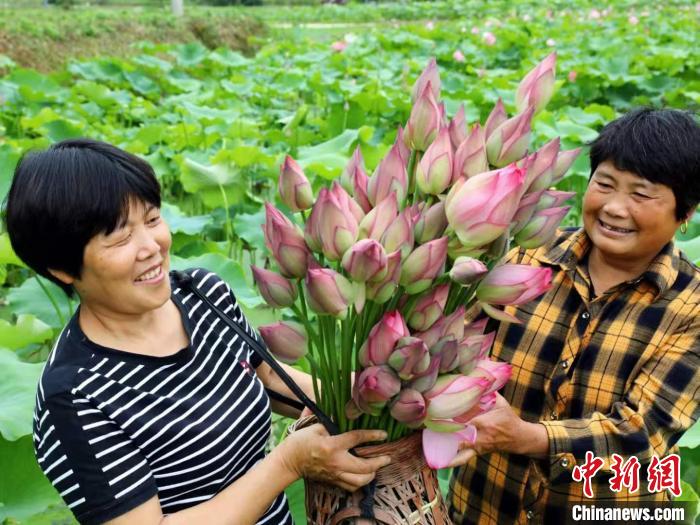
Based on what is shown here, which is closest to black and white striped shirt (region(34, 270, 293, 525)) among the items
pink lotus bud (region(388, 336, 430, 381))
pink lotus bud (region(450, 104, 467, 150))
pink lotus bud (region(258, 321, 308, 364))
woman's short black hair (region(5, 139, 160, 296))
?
woman's short black hair (region(5, 139, 160, 296))

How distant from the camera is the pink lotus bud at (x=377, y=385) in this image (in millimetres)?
739

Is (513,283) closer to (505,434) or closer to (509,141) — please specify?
(509,141)

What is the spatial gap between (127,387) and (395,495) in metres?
0.36

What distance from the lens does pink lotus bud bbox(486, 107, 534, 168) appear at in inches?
30.0

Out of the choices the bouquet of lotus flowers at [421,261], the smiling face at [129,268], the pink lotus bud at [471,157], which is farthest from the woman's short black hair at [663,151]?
the smiling face at [129,268]

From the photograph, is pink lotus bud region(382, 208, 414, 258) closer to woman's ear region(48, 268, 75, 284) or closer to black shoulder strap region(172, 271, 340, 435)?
black shoulder strap region(172, 271, 340, 435)

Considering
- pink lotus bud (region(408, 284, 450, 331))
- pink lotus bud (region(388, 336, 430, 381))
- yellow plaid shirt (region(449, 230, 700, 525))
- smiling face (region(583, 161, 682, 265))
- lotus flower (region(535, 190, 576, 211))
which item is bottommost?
yellow plaid shirt (region(449, 230, 700, 525))

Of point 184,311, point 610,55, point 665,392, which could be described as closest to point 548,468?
point 665,392

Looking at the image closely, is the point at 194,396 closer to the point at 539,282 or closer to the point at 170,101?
the point at 539,282

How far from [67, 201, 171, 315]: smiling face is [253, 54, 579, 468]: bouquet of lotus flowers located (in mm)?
232

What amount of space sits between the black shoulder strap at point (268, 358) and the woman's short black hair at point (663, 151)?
594mm

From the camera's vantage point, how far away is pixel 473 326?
82 centimetres

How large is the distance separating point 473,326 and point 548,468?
17.2 inches

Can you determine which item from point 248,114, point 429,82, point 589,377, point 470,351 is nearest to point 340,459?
point 470,351
